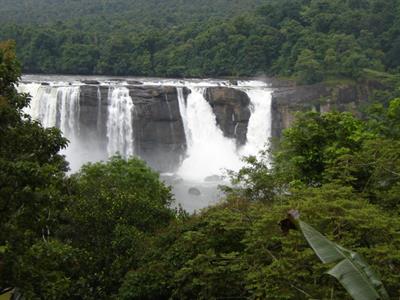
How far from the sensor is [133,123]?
108 ft

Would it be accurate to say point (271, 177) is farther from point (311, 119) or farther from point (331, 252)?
point (331, 252)

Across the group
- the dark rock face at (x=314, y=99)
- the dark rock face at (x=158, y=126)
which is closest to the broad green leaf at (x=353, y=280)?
the dark rock face at (x=158, y=126)

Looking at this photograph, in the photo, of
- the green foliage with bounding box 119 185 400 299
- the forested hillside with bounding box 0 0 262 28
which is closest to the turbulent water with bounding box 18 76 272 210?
the green foliage with bounding box 119 185 400 299

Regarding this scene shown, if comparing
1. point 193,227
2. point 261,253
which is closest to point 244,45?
point 193,227

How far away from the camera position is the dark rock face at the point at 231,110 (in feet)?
113


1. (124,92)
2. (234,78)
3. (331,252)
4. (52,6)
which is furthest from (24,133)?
(52,6)

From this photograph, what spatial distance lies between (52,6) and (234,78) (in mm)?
43786

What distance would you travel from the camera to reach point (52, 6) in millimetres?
79438

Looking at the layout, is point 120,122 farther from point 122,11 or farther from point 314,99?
point 122,11

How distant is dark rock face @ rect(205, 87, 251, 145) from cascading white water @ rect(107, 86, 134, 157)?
5109 mm

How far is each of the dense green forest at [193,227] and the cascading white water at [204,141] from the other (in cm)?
1706

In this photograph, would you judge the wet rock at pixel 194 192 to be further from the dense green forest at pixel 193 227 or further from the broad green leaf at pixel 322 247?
the broad green leaf at pixel 322 247

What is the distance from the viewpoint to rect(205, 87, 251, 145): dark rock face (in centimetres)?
3450

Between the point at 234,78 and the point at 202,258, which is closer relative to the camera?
the point at 202,258
